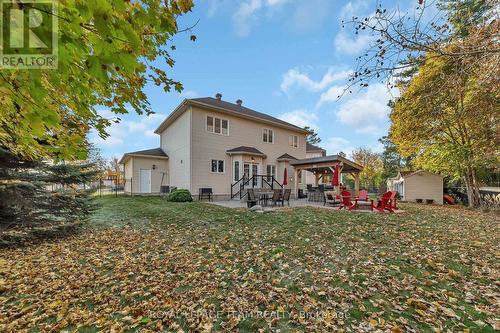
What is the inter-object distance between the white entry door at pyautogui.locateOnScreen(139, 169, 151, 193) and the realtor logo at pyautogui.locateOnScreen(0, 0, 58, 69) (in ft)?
62.8

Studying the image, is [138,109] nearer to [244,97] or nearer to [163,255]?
[163,255]

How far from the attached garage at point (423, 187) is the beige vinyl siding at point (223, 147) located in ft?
31.5

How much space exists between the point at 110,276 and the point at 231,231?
138 inches

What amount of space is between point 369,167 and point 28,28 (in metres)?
39.8

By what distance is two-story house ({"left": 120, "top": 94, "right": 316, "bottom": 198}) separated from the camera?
1592cm

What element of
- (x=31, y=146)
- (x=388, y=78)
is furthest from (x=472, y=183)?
(x=31, y=146)

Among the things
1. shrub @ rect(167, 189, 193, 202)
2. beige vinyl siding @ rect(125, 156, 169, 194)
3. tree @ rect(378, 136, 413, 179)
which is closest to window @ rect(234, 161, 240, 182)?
shrub @ rect(167, 189, 193, 202)

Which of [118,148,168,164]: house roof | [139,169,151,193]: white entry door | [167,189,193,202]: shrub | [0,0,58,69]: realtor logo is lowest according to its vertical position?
[167,189,193,202]: shrub

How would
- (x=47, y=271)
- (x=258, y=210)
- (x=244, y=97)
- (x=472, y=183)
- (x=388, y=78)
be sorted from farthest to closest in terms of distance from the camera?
(x=244, y=97), (x=472, y=183), (x=258, y=210), (x=47, y=271), (x=388, y=78)

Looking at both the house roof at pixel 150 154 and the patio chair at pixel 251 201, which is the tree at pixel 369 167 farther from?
the house roof at pixel 150 154

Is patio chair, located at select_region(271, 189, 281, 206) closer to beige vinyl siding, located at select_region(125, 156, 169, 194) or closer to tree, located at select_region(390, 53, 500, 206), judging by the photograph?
tree, located at select_region(390, 53, 500, 206)

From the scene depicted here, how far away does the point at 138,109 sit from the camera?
3.94 metres

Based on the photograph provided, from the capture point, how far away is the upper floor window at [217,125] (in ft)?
54.1

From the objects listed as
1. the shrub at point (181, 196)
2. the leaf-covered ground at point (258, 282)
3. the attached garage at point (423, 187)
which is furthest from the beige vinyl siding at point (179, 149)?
the attached garage at point (423, 187)
